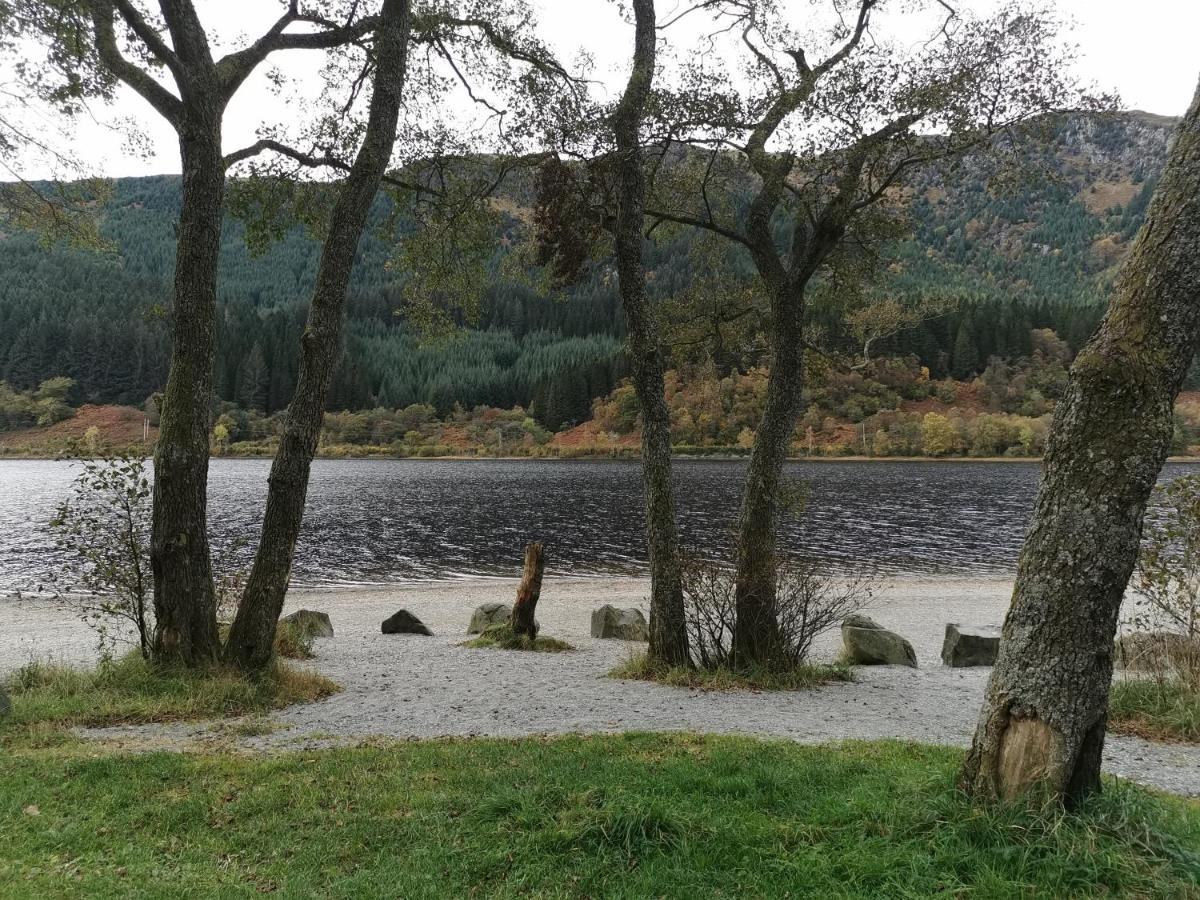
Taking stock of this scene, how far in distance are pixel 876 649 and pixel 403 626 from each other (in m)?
9.90

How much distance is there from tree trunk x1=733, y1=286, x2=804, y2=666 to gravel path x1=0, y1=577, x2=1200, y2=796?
1.00 meters

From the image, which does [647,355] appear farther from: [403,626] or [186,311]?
[403,626]

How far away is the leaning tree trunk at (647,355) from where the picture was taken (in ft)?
33.1

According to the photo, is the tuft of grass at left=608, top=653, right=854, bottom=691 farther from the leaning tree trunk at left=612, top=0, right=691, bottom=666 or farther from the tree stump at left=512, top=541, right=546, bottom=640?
the tree stump at left=512, top=541, right=546, bottom=640

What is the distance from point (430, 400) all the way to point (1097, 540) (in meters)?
158

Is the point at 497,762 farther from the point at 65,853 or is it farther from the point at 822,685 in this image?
the point at 822,685

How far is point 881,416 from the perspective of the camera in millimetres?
114000

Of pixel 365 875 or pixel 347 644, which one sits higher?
pixel 365 875

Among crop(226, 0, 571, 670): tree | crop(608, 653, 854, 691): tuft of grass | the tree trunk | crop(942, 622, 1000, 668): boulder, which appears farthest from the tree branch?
crop(942, 622, 1000, 668): boulder

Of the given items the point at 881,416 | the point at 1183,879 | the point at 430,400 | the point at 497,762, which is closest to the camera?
the point at 1183,879

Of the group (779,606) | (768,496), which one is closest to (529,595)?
(779,606)

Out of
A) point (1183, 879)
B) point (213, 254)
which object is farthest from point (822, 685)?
point (213, 254)

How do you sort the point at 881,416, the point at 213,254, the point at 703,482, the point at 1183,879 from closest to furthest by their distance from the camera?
the point at 1183,879
the point at 213,254
the point at 703,482
the point at 881,416

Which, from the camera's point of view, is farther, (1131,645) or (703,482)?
(703,482)
